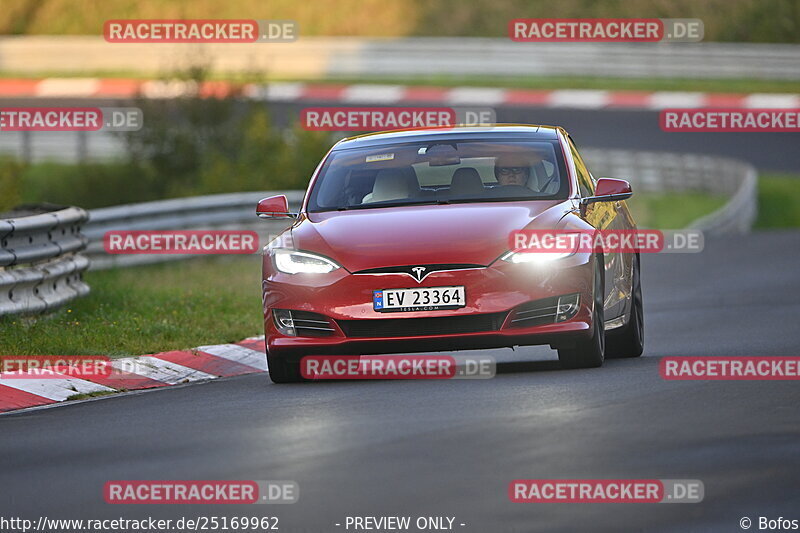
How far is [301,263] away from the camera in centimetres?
1095

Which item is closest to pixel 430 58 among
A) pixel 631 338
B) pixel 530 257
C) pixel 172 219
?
pixel 172 219

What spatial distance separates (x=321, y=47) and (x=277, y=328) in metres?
33.4

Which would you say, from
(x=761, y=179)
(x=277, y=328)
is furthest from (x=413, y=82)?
(x=277, y=328)

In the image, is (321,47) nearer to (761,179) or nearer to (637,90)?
(637,90)

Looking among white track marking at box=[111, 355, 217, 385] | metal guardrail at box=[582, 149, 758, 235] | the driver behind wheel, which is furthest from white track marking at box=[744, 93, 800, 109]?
white track marking at box=[111, 355, 217, 385]

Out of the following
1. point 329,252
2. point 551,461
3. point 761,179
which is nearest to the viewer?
point 551,461

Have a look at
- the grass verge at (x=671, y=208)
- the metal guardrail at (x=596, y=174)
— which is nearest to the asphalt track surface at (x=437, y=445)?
the metal guardrail at (x=596, y=174)

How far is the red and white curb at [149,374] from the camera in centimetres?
1095

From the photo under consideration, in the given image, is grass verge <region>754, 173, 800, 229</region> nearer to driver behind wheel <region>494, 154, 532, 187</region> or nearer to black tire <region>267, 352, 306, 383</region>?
driver behind wheel <region>494, 154, 532, 187</region>

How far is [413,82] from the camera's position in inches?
1699

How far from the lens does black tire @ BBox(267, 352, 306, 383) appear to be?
36.5ft

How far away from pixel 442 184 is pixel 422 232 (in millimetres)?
1212

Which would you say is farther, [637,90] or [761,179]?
[637,90]

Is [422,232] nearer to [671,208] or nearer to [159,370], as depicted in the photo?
[159,370]
